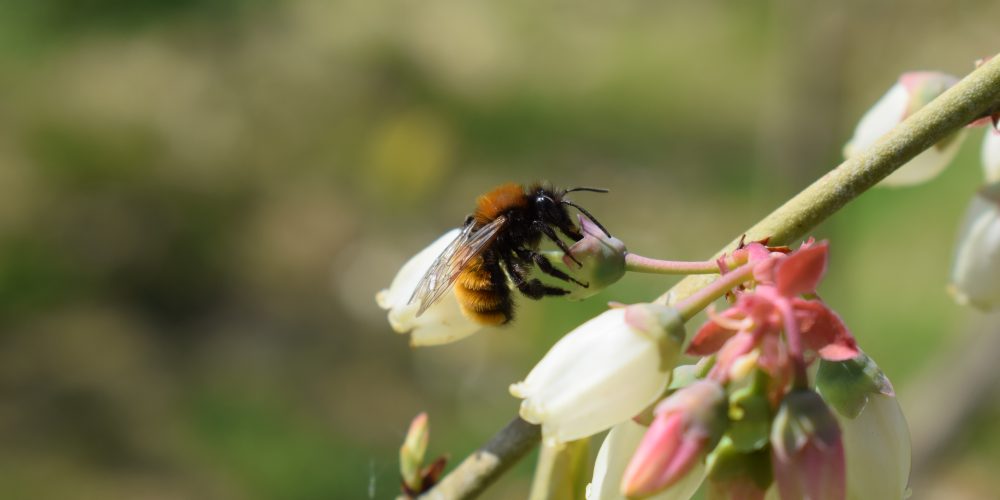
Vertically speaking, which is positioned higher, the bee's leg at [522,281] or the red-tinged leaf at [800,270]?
the bee's leg at [522,281]

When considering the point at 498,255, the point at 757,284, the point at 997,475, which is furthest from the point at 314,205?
the point at 757,284

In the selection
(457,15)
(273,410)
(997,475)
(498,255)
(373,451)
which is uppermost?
(457,15)

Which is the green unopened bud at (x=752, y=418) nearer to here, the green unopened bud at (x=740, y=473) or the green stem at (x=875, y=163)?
the green unopened bud at (x=740, y=473)

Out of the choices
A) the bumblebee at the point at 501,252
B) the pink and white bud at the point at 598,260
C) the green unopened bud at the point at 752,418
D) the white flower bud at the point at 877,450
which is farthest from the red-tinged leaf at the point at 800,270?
the bumblebee at the point at 501,252

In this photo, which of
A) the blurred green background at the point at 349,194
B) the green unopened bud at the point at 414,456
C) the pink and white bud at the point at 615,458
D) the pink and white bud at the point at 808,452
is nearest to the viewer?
the pink and white bud at the point at 808,452

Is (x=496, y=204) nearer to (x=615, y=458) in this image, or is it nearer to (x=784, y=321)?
(x=615, y=458)

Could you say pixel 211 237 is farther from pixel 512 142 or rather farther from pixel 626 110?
pixel 626 110
